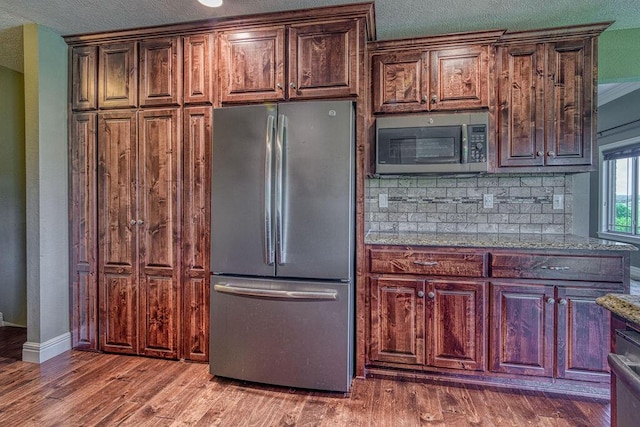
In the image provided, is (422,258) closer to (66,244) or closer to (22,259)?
(66,244)

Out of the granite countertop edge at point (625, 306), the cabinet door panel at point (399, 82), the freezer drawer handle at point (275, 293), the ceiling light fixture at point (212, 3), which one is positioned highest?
the ceiling light fixture at point (212, 3)

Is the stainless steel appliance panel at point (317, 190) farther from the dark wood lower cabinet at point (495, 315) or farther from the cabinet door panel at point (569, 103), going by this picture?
the cabinet door panel at point (569, 103)

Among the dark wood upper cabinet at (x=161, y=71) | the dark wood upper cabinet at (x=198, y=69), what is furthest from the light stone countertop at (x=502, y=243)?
the dark wood upper cabinet at (x=161, y=71)

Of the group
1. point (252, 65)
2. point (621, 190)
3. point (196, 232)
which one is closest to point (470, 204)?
point (252, 65)

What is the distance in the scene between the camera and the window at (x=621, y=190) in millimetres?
5020

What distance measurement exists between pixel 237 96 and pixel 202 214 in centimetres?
85

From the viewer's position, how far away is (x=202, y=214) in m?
2.49

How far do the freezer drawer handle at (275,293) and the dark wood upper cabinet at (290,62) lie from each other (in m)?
1.25

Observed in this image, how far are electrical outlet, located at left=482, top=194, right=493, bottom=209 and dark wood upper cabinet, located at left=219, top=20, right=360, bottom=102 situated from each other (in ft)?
4.54

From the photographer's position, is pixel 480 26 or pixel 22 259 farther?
pixel 22 259

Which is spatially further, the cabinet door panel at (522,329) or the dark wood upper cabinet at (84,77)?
the dark wood upper cabinet at (84,77)

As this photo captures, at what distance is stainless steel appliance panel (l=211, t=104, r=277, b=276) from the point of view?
220 cm

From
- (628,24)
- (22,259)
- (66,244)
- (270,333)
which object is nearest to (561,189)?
(628,24)

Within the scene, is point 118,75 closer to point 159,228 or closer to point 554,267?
point 159,228
